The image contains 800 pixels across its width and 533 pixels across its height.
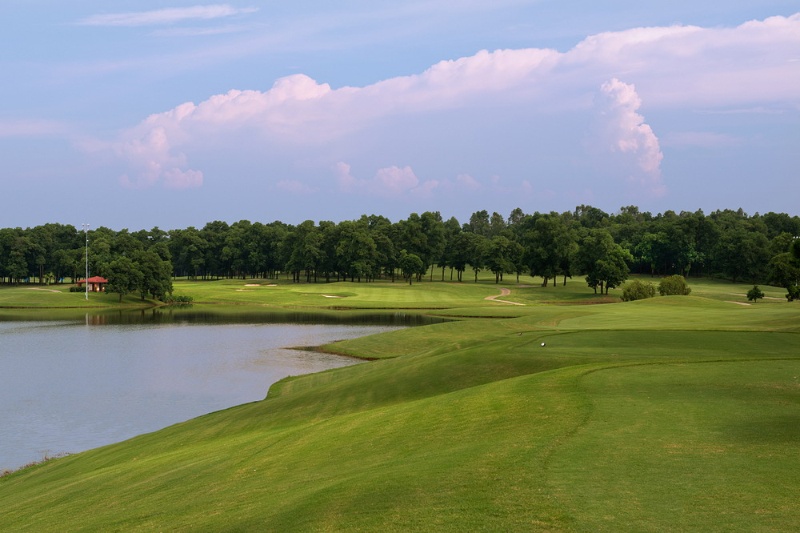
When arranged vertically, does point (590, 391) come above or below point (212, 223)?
below

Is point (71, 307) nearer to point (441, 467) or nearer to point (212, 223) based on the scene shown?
point (212, 223)

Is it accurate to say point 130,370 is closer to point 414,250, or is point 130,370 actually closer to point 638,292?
point 638,292

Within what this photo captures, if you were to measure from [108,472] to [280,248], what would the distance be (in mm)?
141997

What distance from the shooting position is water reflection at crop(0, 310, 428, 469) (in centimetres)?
3191

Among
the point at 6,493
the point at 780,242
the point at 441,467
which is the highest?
the point at 780,242

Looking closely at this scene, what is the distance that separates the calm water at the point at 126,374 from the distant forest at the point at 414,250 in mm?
43964

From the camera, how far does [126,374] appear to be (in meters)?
45.0

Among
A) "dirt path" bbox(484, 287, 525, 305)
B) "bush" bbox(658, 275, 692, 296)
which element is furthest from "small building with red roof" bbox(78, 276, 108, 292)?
"bush" bbox(658, 275, 692, 296)

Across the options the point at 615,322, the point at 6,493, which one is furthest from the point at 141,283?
the point at 6,493

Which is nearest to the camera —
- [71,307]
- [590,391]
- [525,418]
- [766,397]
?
[525,418]

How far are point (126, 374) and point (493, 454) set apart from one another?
36688 mm

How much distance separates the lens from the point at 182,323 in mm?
78625

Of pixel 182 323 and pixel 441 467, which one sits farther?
pixel 182 323

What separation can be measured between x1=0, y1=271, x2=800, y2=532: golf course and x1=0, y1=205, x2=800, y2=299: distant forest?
83.2m
